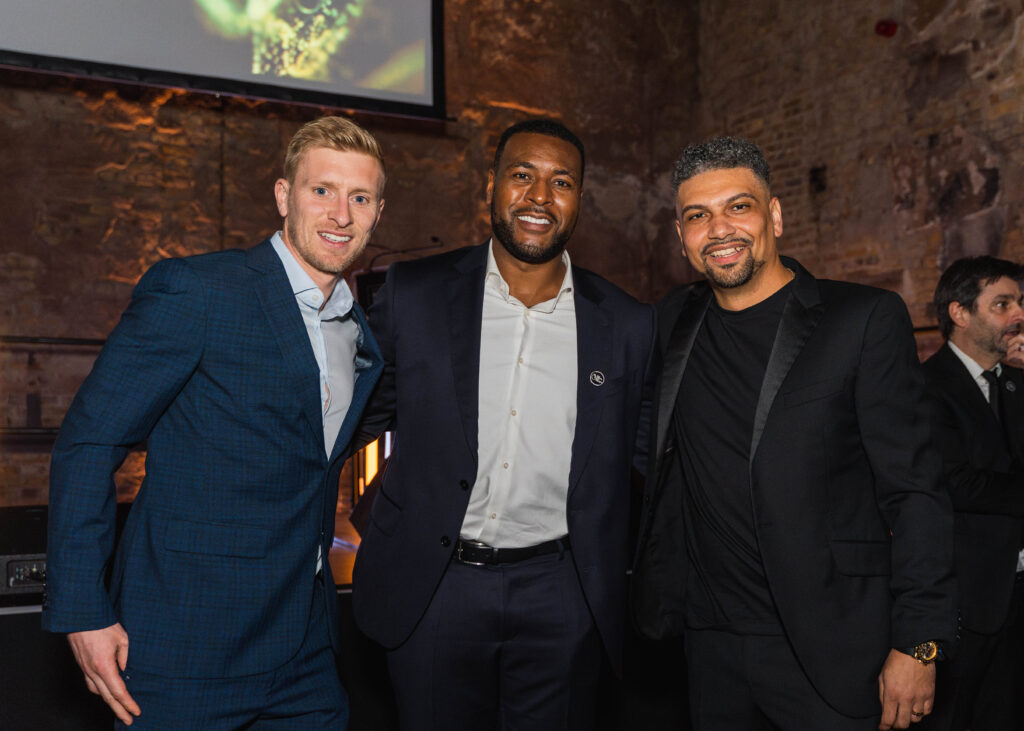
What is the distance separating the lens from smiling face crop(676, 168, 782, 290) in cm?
189

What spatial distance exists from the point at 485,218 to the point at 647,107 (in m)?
2.05

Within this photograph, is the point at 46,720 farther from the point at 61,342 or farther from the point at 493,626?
the point at 61,342

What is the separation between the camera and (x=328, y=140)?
178cm

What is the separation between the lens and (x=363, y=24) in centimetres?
578

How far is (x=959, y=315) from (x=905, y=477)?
5.59 feet

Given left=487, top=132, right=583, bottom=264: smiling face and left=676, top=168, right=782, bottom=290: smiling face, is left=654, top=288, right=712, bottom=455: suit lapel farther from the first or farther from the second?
left=487, top=132, right=583, bottom=264: smiling face

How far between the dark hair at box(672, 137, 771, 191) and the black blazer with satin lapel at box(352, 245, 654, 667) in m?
0.38

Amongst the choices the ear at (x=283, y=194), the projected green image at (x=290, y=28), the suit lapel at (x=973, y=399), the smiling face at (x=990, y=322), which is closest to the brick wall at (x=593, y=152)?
the projected green image at (x=290, y=28)

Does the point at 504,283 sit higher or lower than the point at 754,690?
higher

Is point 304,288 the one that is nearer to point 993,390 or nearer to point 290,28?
point 993,390

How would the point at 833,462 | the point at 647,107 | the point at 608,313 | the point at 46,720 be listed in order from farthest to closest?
1. the point at 647,107
2. the point at 46,720
3. the point at 608,313
4. the point at 833,462

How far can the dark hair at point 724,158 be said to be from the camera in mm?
1939

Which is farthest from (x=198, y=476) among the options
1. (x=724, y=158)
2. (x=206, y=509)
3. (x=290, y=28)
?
(x=290, y=28)

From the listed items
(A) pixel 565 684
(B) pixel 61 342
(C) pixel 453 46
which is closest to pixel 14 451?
(B) pixel 61 342
